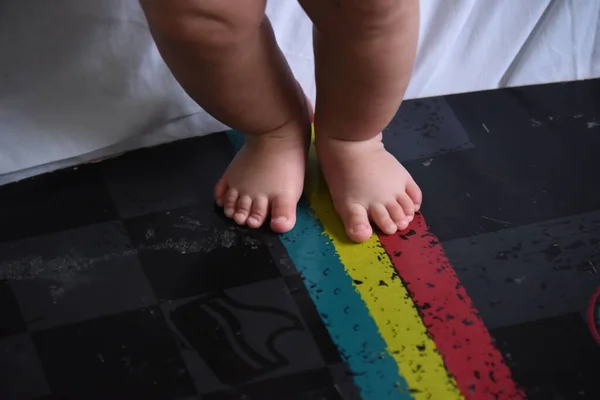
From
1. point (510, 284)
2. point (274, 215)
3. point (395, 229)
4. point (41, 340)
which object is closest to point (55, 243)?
point (41, 340)

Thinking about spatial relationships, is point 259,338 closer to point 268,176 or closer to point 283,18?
point 268,176

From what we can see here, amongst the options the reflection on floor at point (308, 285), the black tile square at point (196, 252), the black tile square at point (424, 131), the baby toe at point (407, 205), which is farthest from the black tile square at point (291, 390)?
the black tile square at point (424, 131)

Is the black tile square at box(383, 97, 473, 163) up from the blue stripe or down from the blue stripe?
up

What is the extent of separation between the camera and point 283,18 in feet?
3.39

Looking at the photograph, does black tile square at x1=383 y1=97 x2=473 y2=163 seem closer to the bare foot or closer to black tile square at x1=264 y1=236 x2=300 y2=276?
the bare foot

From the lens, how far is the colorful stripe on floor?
76 cm

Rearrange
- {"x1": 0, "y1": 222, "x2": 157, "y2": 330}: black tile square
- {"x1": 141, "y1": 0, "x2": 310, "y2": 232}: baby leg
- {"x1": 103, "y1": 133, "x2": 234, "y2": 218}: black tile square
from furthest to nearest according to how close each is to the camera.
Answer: {"x1": 103, "y1": 133, "x2": 234, "y2": 218}: black tile square < {"x1": 0, "y1": 222, "x2": 157, "y2": 330}: black tile square < {"x1": 141, "y1": 0, "x2": 310, "y2": 232}: baby leg

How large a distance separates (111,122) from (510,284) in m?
0.54

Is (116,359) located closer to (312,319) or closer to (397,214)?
(312,319)

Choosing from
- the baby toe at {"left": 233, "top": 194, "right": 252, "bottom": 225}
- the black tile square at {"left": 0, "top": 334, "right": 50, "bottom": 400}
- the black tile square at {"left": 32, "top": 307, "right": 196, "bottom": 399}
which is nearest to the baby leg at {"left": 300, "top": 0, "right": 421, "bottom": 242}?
the baby toe at {"left": 233, "top": 194, "right": 252, "bottom": 225}

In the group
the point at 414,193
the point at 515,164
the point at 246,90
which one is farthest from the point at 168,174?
the point at 515,164

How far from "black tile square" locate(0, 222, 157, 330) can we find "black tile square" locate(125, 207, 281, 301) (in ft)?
0.06

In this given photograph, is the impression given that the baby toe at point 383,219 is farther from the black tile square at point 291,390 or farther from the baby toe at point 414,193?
→ the black tile square at point 291,390

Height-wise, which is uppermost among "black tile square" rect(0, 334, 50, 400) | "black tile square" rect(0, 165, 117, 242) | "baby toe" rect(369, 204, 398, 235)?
"baby toe" rect(369, 204, 398, 235)
